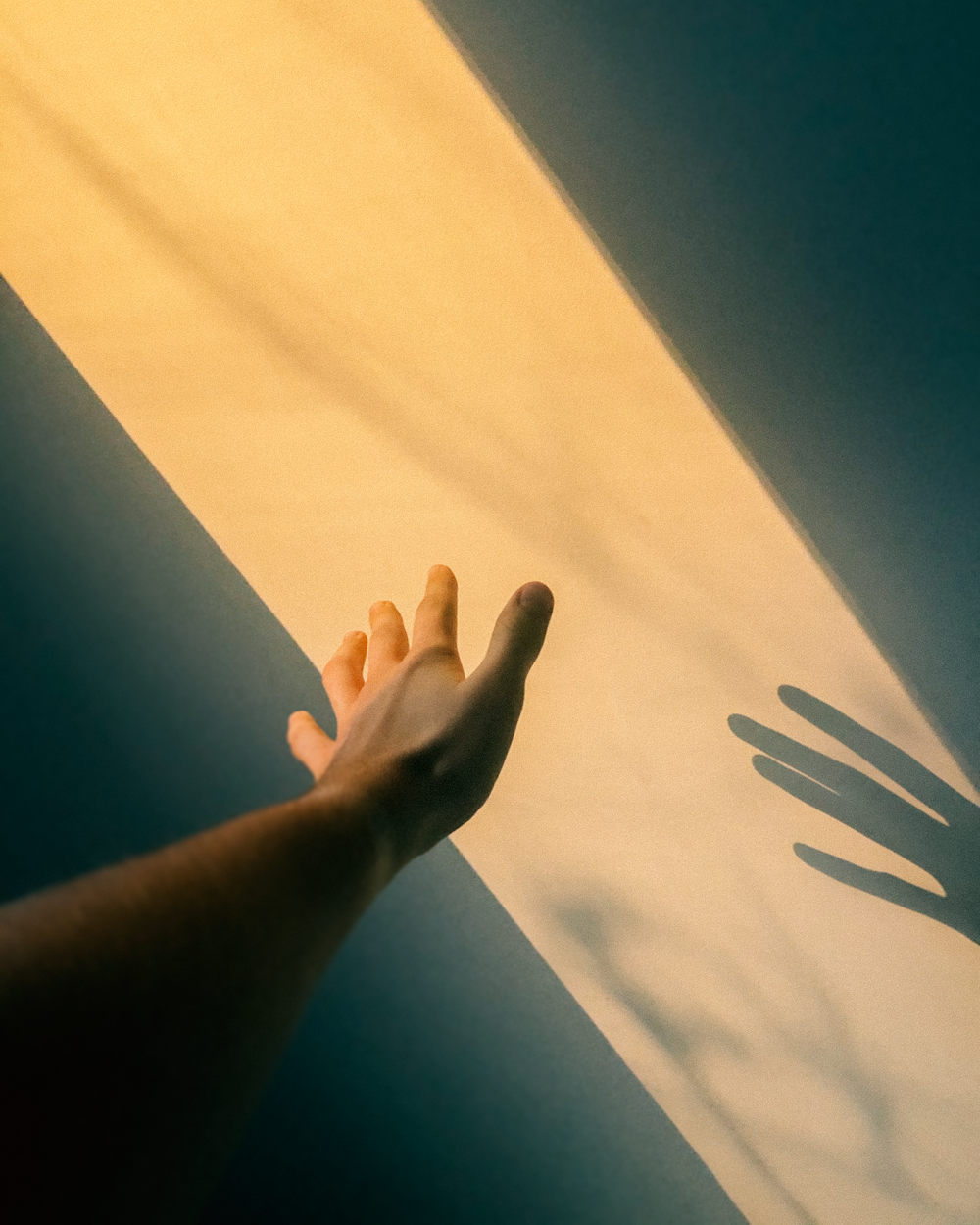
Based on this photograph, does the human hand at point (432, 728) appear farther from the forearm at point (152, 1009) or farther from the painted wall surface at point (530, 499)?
the painted wall surface at point (530, 499)

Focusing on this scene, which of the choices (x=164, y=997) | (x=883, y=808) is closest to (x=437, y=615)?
(x=164, y=997)

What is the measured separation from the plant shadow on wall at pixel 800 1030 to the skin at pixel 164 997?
0.58 m

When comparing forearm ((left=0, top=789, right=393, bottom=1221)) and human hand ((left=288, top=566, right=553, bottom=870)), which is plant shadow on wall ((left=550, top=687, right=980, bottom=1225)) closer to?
human hand ((left=288, top=566, right=553, bottom=870))

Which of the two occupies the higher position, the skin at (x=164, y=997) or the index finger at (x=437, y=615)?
the index finger at (x=437, y=615)

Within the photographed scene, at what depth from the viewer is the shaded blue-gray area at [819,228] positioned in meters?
0.53

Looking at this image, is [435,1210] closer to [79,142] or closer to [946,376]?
[946,376]

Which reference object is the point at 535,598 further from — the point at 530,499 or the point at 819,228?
the point at 819,228

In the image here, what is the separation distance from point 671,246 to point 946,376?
0.26m

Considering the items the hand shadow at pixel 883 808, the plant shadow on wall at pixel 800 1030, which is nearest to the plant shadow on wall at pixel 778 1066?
the plant shadow on wall at pixel 800 1030

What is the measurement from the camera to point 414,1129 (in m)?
0.99

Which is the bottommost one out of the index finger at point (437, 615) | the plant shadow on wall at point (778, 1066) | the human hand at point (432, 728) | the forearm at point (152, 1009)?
the plant shadow on wall at point (778, 1066)

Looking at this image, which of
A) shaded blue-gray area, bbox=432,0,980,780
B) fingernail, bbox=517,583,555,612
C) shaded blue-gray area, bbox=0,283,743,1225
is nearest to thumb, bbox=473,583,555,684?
fingernail, bbox=517,583,555,612

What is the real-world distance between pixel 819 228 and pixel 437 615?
0.45 metres

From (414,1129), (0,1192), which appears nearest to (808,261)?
(0,1192)
